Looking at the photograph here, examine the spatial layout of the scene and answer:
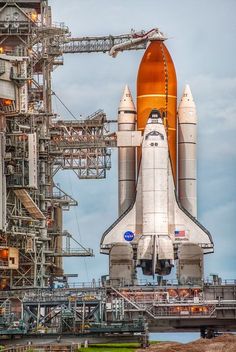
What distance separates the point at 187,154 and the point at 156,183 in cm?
645

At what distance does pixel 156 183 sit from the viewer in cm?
11994

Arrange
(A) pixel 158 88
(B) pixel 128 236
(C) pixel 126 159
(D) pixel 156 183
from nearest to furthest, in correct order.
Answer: (D) pixel 156 183
(B) pixel 128 236
(A) pixel 158 88
(C) pixel 126 159

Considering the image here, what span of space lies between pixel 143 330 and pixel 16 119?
102 feet

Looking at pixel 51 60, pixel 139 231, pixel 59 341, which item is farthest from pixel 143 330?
pixel 51 60

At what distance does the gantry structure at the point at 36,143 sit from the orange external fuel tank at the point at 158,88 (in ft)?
11.2

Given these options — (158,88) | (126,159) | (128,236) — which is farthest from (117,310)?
(158,88)

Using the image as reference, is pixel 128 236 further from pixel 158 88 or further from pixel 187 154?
pixel 158 88

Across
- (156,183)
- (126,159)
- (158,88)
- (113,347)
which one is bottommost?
(113,347)

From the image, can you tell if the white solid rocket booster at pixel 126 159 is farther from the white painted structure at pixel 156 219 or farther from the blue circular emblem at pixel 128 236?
the blue circular emblem at pixel 128 236

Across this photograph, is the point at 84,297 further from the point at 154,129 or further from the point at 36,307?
the point at 154,129

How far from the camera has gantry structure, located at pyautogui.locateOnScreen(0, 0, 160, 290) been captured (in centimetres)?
12225

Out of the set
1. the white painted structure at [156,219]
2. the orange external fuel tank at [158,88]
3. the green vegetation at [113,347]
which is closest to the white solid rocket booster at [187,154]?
the orange external fuel tank at [158,88]

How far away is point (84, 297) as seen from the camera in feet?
359

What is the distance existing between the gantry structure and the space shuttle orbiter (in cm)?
484
